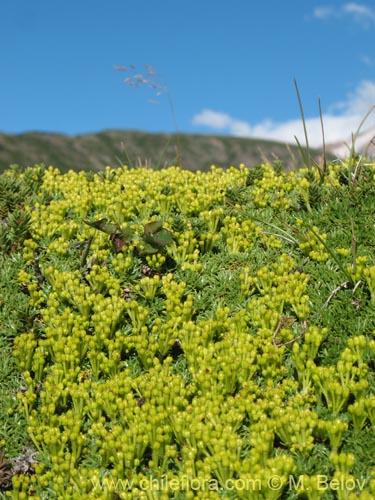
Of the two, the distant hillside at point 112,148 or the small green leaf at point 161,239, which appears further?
the distant hillside at point 112,148

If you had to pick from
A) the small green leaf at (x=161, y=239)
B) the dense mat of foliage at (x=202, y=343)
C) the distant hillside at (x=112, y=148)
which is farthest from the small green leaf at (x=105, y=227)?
the distant hillside at (x=112, y=148)

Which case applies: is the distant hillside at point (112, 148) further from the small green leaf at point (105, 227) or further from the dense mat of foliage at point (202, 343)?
the small green leaf at point (105, 227)

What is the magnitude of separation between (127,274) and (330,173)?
4.18 metres

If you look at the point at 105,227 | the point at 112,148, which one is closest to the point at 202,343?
the point at 105,227

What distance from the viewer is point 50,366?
632 cm

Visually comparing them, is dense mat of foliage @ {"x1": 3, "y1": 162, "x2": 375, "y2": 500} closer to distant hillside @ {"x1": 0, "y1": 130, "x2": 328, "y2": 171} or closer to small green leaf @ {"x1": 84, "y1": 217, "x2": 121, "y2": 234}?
small green leaf @ {"x1": 84, "y1": 217, "x2": 121, "y2": 234}

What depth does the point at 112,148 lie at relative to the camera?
131625mm

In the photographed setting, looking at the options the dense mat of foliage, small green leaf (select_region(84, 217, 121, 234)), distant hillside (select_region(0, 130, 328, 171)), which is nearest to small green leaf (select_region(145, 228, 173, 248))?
the dense mat of foliage

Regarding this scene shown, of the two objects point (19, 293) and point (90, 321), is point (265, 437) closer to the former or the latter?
point (90, 321)

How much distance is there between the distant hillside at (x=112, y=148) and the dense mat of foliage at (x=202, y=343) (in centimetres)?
9145

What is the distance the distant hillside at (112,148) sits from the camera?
110 m

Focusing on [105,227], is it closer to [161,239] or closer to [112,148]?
[161,239]

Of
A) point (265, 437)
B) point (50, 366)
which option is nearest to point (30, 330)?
point (50, 366)

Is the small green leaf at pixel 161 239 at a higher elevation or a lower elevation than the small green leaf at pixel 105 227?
lower
